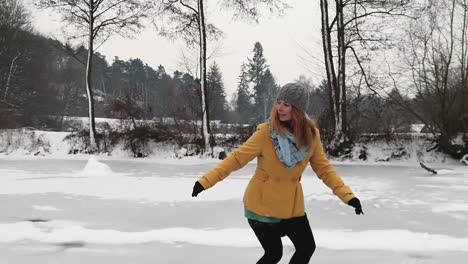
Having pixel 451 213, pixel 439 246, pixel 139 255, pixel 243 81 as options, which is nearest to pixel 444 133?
pixel 451 213

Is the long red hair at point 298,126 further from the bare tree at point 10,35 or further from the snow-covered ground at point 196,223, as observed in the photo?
the bare tree at point 10,35

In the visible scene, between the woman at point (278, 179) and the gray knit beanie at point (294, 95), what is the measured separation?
0.09m

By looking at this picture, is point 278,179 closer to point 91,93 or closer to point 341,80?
point 341,80

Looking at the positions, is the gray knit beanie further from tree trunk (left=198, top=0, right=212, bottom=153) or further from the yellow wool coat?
tree trunk (left=198, top=0, right=212, bottom=153)

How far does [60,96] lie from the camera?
4753 cm

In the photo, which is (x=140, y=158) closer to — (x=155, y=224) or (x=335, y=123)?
(x=335, y=123)

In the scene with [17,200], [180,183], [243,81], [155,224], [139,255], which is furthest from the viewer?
[243,81]

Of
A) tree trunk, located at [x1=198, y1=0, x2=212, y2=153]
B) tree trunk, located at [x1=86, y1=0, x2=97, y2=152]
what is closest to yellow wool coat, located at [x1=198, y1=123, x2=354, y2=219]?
tree trunk, located at [x1=198, y1=0, x2=212, y2=153]

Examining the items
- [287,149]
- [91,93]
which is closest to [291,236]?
[287,149]

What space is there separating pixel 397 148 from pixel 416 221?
10328 mm

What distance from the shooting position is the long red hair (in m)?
2.60

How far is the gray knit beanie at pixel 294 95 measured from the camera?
9.19 feet

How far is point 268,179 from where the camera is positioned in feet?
8.59

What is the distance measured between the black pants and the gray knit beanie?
75cm
